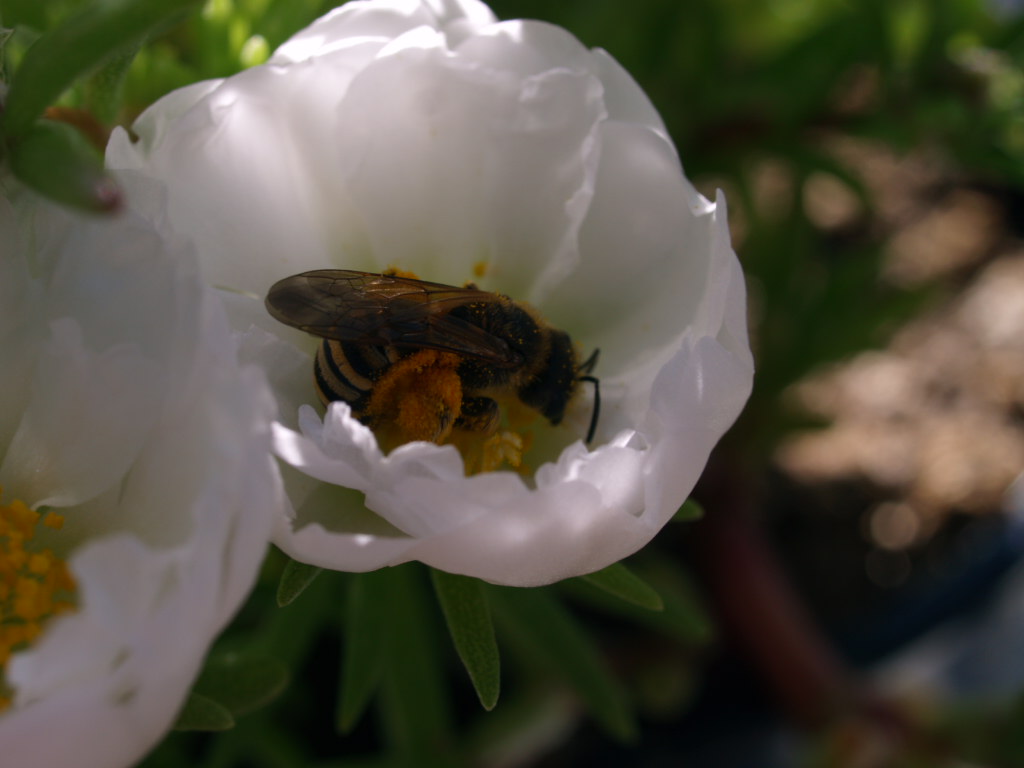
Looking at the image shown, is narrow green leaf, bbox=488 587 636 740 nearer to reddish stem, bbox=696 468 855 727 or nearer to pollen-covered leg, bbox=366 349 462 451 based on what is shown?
pollen-covered leg, bbox=366 349 462 451

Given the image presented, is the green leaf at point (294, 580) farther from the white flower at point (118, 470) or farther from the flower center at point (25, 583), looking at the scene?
the flower center at point (25, 583)

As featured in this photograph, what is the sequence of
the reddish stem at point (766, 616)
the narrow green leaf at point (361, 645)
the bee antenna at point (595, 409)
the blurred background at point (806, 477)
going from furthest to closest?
the reddish stem at point (766, 616), the blurred background at point (806, 477), the narrow green leaf at point (361, 645), the bee antenna at point (595, 409)

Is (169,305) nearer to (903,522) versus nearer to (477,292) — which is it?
(477,292)

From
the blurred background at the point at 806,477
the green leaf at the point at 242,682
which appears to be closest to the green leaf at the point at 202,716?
the green leaf at the point at 242,682

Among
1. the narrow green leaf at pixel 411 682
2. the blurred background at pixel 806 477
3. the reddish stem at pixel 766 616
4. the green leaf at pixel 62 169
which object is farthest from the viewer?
the reddish stem at pixel 766 616

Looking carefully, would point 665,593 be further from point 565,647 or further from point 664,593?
point 565,647
